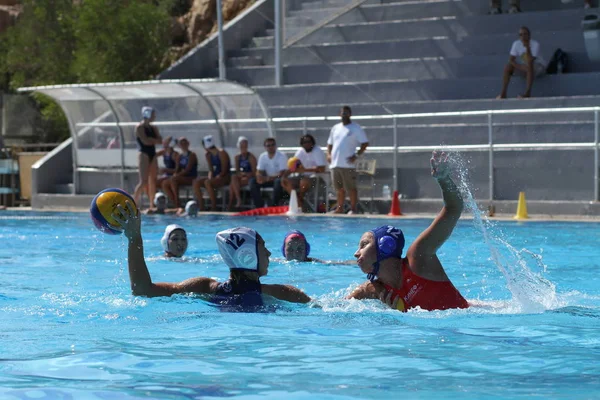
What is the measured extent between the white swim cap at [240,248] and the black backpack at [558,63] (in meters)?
14.2

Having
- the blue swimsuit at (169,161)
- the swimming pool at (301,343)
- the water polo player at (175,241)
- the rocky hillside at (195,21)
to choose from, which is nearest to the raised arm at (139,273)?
the swimming pool at (301,343)

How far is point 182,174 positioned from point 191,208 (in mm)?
1934

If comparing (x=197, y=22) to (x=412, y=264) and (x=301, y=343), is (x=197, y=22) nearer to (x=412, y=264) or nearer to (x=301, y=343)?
(x=412, y=264)

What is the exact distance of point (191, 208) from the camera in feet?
56.9

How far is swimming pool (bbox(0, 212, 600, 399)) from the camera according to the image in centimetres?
470

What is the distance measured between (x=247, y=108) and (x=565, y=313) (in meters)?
12.9

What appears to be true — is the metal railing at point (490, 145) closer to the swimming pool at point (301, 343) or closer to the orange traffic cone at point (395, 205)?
the orange traffic cone at point (395, 205)

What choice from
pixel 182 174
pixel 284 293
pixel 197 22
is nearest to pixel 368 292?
pixel 284 293

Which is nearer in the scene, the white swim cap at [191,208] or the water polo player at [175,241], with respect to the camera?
the water polo player at [175,241]

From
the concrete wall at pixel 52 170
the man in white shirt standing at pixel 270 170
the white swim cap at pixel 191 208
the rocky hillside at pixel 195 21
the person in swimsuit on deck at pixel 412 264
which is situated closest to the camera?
the person in swimsuit on deck at pixel 412 264

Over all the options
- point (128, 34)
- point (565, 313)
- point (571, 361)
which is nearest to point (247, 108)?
point (128, 34)

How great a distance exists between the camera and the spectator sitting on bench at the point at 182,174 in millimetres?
19078

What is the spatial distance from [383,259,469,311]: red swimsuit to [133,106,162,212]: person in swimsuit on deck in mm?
12615

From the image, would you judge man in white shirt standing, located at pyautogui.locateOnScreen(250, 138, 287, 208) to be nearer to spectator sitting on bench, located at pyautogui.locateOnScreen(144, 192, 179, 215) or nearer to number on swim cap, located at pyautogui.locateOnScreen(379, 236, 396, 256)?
spectator sitting on bench, located at pyautogui.locateOnScreen(144, 192, 179, 215)
